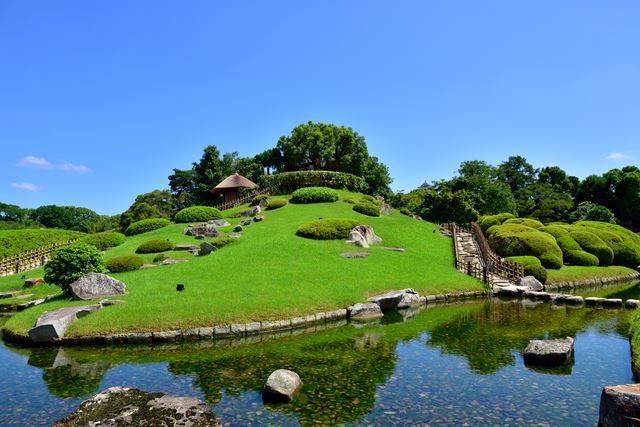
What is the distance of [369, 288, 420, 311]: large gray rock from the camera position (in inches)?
850

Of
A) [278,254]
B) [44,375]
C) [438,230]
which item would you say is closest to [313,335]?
[44,375]

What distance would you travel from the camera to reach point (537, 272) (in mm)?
29438

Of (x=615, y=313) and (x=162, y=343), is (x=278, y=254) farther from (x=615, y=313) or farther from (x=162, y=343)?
(x=615, y=313)

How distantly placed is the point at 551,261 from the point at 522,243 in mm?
2707

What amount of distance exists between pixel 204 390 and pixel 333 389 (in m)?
3.45

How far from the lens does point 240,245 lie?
30734 mm

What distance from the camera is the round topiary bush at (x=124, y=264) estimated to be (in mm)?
25250

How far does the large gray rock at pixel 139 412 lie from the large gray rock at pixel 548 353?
987 cm

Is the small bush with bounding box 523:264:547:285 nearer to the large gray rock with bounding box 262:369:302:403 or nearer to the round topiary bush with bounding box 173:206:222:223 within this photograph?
the large gray rock with bounding box 262:369:302:403

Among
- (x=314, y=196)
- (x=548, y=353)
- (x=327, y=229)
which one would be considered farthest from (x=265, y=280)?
(x=314, y=196)

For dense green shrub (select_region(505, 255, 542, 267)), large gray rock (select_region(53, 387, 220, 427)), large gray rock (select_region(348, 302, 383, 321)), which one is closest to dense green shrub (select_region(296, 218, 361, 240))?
dense green shrub (select_region(505, 255, 542, 267))

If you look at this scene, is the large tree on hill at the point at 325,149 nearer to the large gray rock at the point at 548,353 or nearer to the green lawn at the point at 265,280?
the green lawn at the point at 265,280

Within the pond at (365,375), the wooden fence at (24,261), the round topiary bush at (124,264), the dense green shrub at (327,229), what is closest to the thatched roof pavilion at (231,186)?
the wooden fence at (24,261)

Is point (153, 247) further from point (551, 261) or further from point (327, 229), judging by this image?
point (551, 261)
